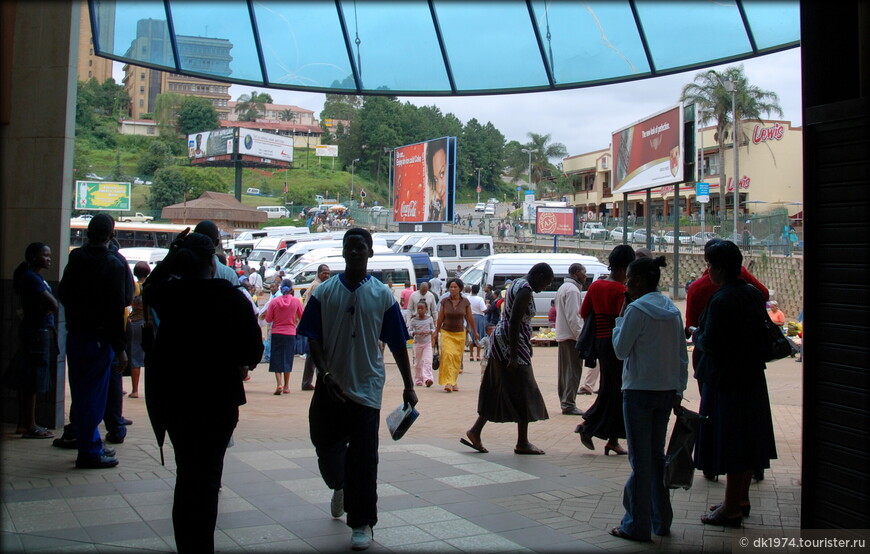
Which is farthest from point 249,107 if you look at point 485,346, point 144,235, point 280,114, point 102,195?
point 485,346

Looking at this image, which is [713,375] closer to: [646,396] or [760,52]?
[646,396]

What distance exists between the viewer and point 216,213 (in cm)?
7081

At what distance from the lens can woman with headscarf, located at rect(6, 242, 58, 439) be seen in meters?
6.34

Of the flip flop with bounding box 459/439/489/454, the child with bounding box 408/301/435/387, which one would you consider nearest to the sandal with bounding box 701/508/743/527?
the flip flop with bounding box 459/439/489/454

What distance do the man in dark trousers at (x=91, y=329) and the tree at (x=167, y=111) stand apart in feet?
454

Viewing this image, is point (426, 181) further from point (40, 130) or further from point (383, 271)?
point (40, 130)

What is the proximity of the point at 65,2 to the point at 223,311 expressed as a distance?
4480mm

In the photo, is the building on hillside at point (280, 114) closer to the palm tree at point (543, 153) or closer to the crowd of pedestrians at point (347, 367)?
the palm tree at point (543, 153)

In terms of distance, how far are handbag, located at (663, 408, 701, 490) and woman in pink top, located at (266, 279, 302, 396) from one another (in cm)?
808

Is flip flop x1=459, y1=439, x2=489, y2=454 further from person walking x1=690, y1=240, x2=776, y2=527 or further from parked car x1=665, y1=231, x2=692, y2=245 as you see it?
parked car x1=665, y1=231, x2=692, y2=245

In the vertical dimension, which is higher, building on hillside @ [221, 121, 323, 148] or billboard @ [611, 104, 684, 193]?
building on hillside @ [221, 121, 323, 148]

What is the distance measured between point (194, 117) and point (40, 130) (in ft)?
446

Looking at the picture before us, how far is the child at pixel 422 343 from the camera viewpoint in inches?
514

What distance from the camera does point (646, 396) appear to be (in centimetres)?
458
